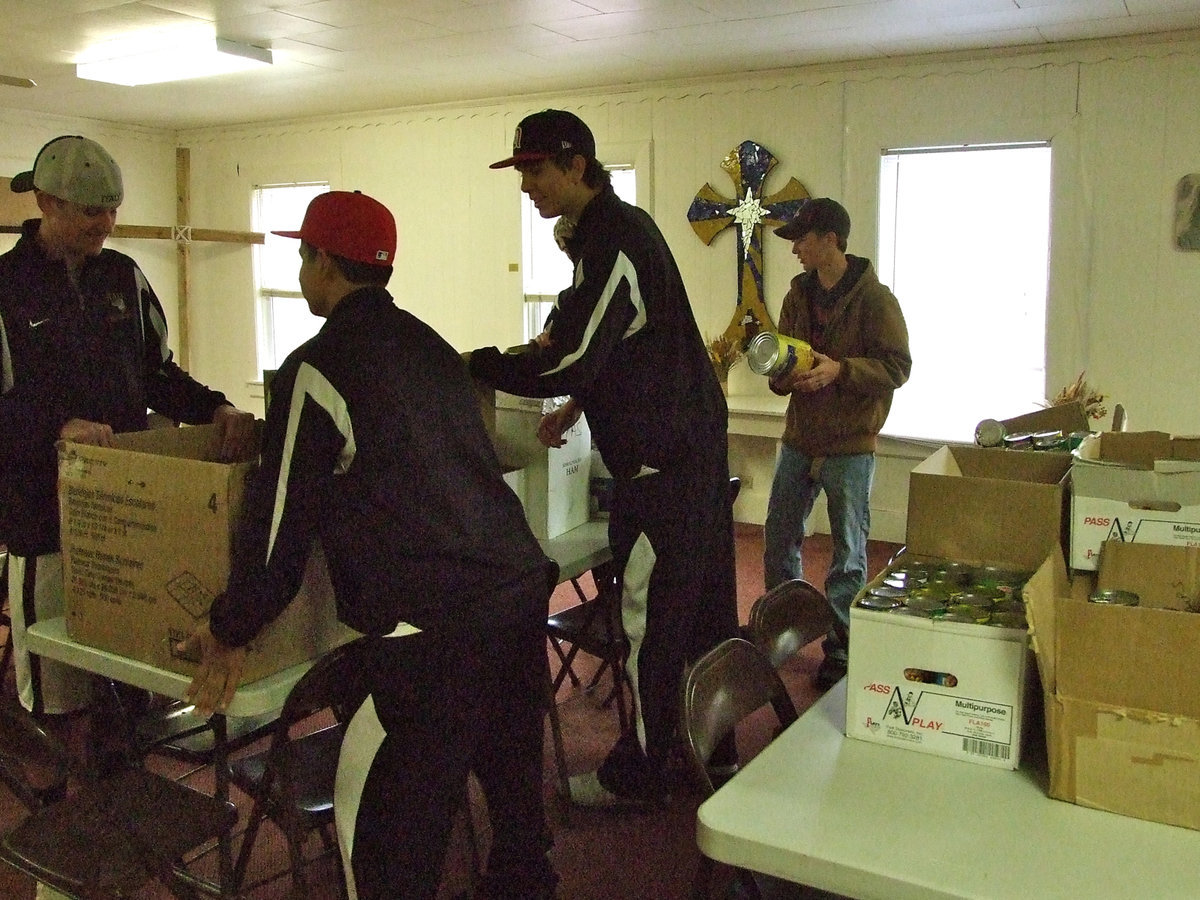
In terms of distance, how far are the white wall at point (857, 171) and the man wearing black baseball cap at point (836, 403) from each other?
208 centimetres

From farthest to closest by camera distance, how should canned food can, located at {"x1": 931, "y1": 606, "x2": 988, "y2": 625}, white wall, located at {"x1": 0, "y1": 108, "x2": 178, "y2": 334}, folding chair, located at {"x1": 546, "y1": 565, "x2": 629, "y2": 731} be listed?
white wall, located at {"x1": 0, "y1": 108, "x2": 178, "y2": 334} < folding chair, located at {"x1": 546, "y1": 565, "x2": 629, "y2": 731} < canned food can, located at {"x1": 931, "y1": 606, "x2": 988, "y2": 625}

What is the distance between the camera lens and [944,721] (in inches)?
57.1

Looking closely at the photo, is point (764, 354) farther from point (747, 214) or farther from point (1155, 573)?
point (747, 214)

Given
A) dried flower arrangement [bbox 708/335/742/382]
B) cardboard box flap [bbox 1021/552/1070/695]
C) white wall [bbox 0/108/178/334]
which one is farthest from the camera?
white wall [bbox 0/108/178/334]

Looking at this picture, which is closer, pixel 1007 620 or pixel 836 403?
pixel 1007 620

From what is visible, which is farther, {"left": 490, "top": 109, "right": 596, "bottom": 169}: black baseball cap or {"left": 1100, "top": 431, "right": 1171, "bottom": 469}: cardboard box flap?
{"left": 490, "top": 109, "right": 596, "bottom": 169}: black baseball cap

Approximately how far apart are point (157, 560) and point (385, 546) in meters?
0.42

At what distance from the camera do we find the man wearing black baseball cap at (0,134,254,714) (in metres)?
2.33

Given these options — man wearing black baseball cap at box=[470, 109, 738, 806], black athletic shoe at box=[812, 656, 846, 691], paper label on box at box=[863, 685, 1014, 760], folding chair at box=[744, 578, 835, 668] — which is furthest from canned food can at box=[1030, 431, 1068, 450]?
black athletic shoe at box=[812, 656, 846, 691]

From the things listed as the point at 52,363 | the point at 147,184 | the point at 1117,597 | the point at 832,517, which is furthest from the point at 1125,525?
the point at 147,184

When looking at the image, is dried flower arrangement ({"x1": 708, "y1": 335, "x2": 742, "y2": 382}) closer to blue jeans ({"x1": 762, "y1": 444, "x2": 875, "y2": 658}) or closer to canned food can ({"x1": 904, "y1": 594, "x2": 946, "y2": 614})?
blue jeans ({"x1": 762, "y1": 444, "x2": 875, "y2": 658})

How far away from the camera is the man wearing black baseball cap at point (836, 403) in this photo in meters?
3.39

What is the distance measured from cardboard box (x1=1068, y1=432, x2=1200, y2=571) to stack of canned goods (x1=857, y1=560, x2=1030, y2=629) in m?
0.14

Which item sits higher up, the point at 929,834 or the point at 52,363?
the point at 52,363
